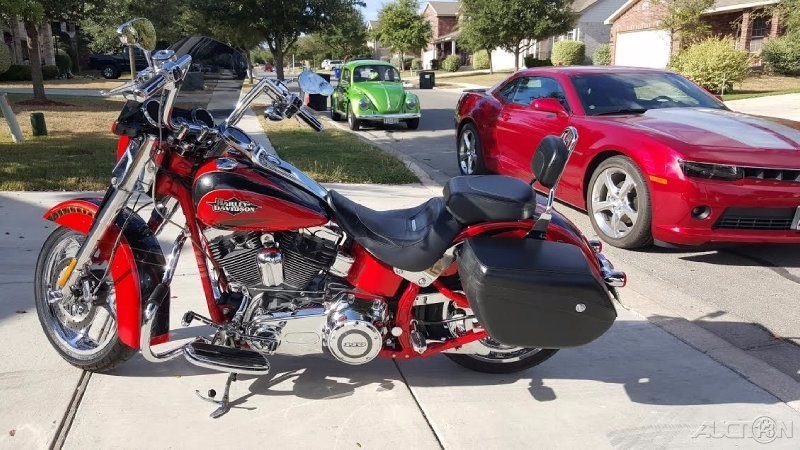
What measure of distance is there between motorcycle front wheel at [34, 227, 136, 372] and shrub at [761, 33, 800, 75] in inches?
1118

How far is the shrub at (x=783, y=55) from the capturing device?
25.2 m

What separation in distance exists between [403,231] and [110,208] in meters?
1.28

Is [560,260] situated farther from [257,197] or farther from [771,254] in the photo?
[771,254]

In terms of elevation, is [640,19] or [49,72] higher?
[640,19]

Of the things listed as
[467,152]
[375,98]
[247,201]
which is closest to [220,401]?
[247,201]

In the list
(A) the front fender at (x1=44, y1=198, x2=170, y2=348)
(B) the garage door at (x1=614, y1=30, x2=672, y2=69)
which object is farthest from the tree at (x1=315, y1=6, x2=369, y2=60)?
(A) the front fender at (x1=44, y1=198, x2=170, y2=348)

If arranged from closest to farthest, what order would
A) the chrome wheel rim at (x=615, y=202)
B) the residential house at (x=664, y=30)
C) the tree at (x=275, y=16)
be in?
the chrome wheel rim at (x=615, y=202) < the tree at (x=275, y=16) < the residential house at (x=664, y=30)

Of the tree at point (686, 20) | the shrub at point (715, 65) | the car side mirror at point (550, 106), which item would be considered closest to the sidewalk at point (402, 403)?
the car side mirror at point (550, 106)

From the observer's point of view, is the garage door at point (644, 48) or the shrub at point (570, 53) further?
the shrub at point (570, 53)

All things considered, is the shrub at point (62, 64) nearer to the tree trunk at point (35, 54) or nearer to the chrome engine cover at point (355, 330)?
the tree trunk at point (35, 54)

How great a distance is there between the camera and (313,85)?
255cm

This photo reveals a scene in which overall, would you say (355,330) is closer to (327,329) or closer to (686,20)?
(327,329)

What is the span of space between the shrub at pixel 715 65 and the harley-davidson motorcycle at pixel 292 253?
19.2m

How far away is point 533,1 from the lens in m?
33.4
